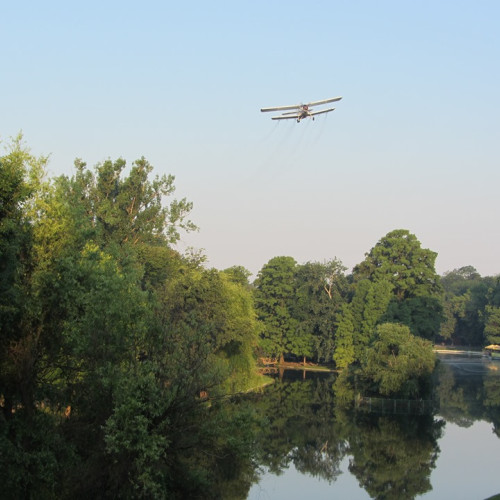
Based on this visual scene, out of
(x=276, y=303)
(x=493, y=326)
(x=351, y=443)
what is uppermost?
(x=276, y=303)

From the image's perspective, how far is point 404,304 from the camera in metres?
85.6

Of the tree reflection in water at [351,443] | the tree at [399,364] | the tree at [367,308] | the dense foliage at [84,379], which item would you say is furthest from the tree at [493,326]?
the dense foliage at [84,379]

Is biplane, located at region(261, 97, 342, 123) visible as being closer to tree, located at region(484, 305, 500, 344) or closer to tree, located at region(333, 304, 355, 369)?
tree, located at region(333, 304, 355, 369)

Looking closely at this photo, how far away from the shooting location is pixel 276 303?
3772 inches

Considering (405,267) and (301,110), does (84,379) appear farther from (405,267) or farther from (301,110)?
(405,267)

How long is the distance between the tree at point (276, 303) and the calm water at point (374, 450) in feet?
91.9

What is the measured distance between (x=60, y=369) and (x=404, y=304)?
6609 cm

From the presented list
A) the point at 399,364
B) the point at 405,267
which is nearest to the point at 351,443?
the point at 399,364

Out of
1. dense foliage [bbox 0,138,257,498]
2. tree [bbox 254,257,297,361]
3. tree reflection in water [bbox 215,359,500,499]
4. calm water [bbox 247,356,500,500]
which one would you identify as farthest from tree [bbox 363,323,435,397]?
tree [bbox 254,257,297,361]

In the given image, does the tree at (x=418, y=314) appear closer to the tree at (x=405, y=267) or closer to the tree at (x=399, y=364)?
the tree at (x=405, y=267)

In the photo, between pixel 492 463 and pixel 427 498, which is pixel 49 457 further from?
pixel 492 463

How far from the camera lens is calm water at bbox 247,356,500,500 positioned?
34281 millimetres

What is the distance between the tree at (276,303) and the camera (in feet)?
302

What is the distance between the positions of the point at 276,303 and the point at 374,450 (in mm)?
54664
